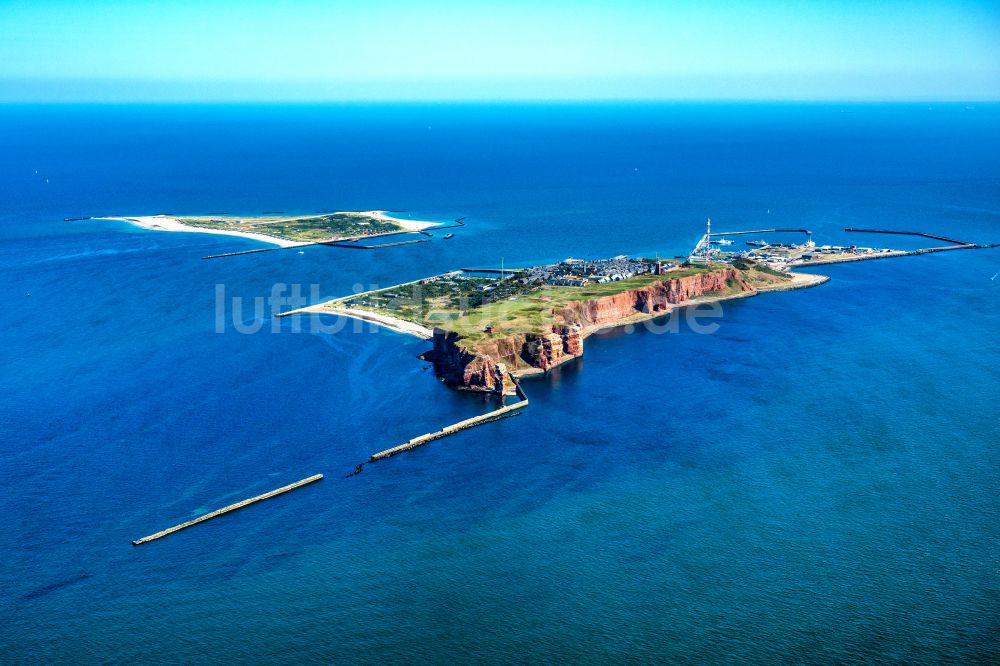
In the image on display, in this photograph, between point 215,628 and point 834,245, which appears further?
point 834,245

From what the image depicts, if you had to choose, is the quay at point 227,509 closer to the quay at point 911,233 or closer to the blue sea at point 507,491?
the blue sea at point 507,491

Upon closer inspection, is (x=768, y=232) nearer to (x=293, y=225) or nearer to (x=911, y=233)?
(x=911, y=233)

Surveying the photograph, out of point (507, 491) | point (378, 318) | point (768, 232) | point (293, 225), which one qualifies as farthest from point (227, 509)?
point (768, 232)

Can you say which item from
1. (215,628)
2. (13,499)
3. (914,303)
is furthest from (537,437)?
(914,303)

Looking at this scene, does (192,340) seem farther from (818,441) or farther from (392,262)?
(818,441)

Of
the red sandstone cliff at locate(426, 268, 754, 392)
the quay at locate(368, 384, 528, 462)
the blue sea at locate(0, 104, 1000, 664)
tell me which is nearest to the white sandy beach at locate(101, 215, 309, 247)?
the blue sea at locate(0, 104, 1000, 664)

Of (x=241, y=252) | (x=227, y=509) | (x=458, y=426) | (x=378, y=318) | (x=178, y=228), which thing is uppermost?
(x=178, y=228)
